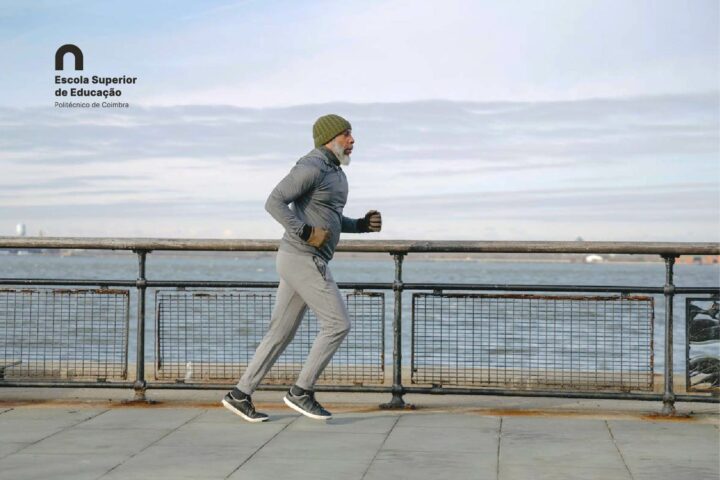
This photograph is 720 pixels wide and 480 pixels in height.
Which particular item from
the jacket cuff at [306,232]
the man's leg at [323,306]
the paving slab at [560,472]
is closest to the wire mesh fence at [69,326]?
the man's leg at [323,306]

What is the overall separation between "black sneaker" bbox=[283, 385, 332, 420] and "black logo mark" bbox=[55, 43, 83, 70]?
12.5 metres

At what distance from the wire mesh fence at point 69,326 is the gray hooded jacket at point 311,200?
1933 mm

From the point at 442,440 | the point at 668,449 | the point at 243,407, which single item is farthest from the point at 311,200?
the point at 668,449

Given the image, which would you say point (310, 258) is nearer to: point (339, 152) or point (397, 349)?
point (339, 152)

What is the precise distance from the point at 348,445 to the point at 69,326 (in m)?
3.03

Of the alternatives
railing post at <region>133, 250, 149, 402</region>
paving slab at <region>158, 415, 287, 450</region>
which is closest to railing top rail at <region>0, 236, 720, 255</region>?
railing post at <region>133, 250, 149, 402</region>

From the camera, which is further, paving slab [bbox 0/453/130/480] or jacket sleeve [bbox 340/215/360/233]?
jacket sleeve [bbox 340/215/360/233]

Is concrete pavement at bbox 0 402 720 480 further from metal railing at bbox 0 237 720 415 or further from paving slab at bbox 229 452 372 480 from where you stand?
metal railing at bbox 0 237 720 415

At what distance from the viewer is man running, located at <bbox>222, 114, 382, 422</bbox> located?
23.1 ft

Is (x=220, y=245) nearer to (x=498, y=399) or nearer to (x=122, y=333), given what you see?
(x=122, y=333)

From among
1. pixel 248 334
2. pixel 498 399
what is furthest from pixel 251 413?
pixel 498 399

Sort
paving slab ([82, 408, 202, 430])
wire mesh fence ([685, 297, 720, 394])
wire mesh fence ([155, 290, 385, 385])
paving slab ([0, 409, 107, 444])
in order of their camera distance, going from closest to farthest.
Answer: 1. paving slab ([0, 409, 107, 444])
2. paving slab ([82, 408, 202, 430])
3. wire mesh fence ([685, 297, 720, 394])
4. wire mesh fence ([155, 290, 385, 385])

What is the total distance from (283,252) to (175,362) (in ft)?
5.40

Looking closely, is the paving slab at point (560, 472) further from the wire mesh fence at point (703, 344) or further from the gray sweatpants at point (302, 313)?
the wire mesh fence at point (703, 344)
